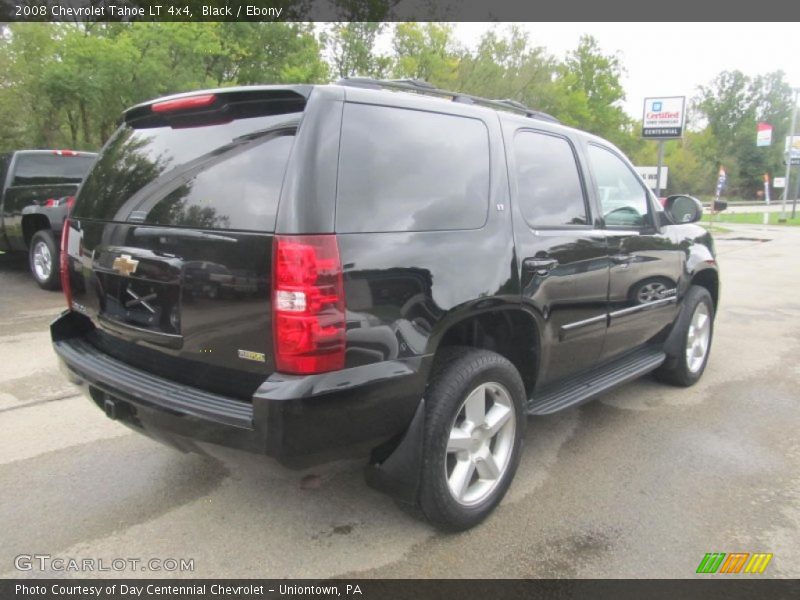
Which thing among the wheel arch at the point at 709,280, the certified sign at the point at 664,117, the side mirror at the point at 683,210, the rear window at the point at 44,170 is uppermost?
Result: the certified sign at the point at 664,117

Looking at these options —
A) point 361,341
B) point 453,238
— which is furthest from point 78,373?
point 453,238

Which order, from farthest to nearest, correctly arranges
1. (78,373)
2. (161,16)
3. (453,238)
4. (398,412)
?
(161,16)
(78,373)
(453,238)
(398,412)

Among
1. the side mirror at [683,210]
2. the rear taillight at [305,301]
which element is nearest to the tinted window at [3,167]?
the rear taillight at [305,301]

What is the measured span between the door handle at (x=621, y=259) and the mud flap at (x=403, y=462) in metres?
1.81

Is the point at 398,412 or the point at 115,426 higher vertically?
the point at 398,412

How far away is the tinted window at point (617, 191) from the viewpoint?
3.78 m

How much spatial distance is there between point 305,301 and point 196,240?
0.56 meters

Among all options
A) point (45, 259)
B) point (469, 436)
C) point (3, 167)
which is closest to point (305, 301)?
point (469, 436)

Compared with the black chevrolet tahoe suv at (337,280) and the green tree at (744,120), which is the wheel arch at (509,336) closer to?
the black chevrolet tahoe suv at (337,280)

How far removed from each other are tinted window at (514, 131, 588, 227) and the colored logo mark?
1.73 m

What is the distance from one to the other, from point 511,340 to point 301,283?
1.44 meters

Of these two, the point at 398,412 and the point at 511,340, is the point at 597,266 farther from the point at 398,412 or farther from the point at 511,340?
the point at 398,412

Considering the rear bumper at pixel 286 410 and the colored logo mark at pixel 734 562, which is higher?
the rear bumper at pixel 286 410

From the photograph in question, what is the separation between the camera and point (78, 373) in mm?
2789
